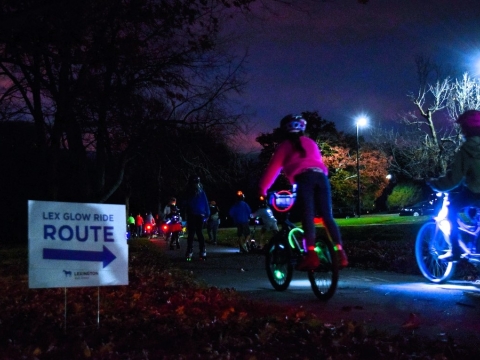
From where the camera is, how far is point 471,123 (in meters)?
7.08

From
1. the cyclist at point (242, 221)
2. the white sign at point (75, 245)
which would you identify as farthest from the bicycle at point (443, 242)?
the cyclist at point (242, 221)

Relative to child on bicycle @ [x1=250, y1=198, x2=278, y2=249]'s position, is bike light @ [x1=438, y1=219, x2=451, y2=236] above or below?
below

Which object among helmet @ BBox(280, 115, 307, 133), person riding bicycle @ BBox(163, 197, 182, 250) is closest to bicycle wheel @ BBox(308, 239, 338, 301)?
helmet @ BBox(280, 115, 307, 133)

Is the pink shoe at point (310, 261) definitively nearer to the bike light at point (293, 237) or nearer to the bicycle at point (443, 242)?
the bike light at point (293, 237)

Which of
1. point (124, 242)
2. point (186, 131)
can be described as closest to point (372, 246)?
point (186, 131)

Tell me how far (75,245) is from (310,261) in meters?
2.49

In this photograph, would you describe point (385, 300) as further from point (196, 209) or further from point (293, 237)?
point (196, 209)

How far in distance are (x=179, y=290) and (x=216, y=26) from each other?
6.95 meters

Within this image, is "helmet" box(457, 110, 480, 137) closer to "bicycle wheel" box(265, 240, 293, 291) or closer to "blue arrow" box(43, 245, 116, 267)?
"bicycle wheel" box(265, 240, 293, 291)

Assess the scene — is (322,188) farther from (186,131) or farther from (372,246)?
(186,131)

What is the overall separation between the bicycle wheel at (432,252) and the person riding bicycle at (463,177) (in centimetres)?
36

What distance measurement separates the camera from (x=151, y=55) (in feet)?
50.3

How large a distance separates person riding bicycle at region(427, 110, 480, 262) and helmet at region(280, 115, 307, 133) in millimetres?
1861

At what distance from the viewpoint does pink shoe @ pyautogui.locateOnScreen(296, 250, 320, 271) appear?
6.66 metres
